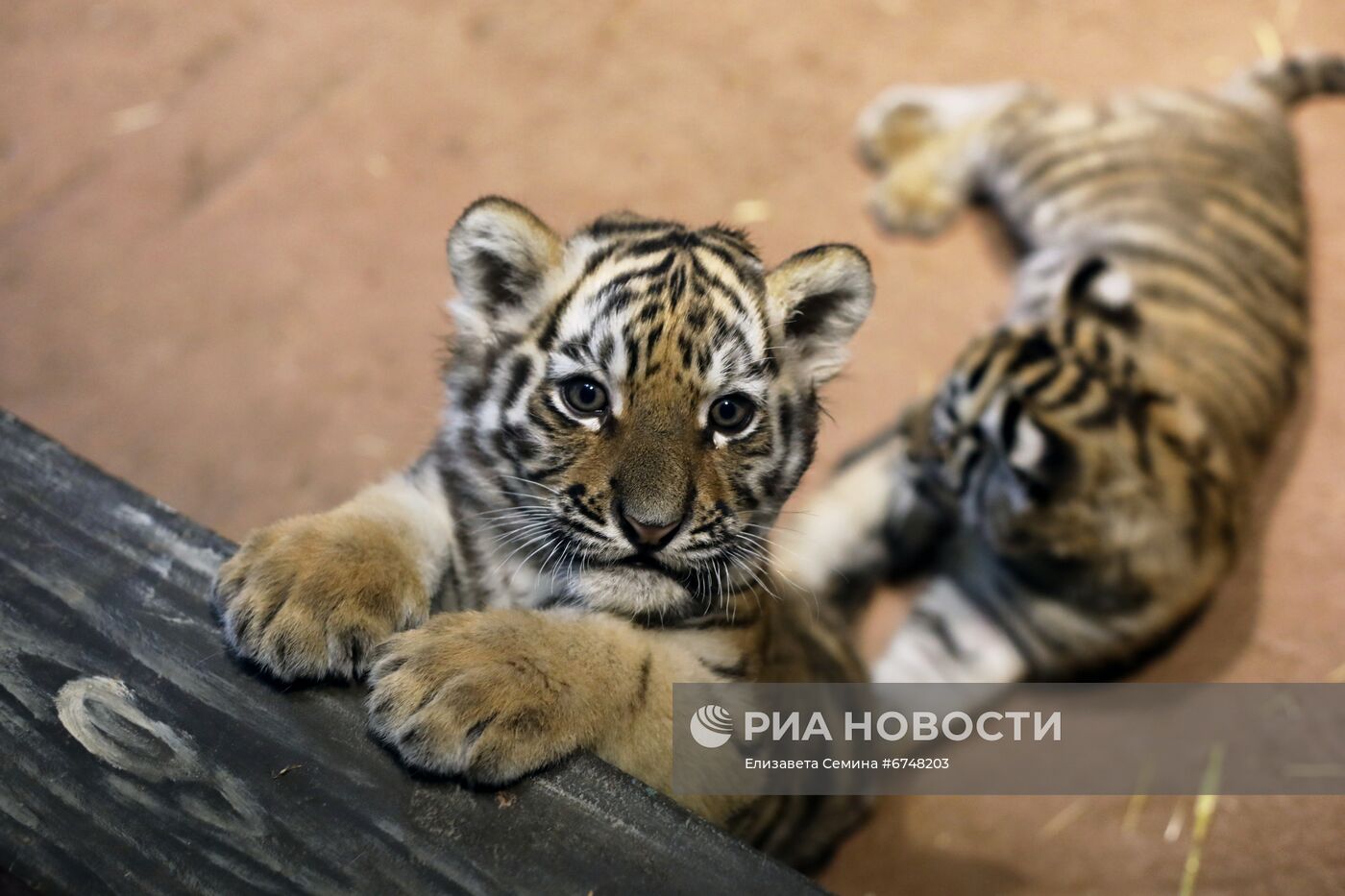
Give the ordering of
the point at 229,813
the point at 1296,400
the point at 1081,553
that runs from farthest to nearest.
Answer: the point at 1296,400 → the point at 1081,553 → the point at 229,813

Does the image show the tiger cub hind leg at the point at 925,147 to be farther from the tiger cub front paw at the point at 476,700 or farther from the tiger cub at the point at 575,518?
the tiger cub front paw at the point at 476,700

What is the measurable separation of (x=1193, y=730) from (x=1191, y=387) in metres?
1.08

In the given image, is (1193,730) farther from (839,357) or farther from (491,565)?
(491,565)

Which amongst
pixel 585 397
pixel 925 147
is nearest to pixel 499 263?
pixel 585 397

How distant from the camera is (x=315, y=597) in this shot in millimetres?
1707

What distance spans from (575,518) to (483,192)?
2.83 meters

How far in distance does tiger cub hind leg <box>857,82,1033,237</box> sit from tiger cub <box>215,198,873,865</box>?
2.72 metres

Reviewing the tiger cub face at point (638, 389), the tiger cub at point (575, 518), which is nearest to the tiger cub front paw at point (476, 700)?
the tiger cub at point (575, 518)

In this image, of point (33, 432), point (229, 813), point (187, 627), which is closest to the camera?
point (229, 813)

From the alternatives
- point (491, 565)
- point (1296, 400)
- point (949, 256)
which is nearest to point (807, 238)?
point (949, 256)

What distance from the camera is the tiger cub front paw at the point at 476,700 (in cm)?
159

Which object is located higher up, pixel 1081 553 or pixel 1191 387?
pixel 1191 387

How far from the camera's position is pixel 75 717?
1.62m

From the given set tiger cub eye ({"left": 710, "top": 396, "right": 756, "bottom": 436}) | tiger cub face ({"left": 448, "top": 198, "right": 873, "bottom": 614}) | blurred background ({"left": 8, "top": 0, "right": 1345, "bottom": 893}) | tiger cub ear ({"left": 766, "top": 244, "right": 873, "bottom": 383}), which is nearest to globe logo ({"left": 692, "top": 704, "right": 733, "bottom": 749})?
tiger cub face ({"left": 448, "top": 198, "right": 873, "bottom": 614})
